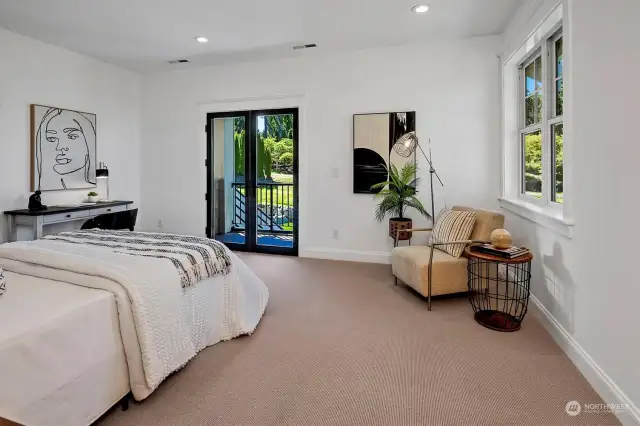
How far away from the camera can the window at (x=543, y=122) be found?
9.48 feet

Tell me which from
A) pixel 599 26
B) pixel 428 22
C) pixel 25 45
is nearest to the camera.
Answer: pixel 599 26

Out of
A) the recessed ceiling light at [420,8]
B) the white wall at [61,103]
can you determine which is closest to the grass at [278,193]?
the white wall at [61,103]

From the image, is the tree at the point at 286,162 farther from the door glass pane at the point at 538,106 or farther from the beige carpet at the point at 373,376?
the door glass pane at the point at 538,106

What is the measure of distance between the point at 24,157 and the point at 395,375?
184 inches

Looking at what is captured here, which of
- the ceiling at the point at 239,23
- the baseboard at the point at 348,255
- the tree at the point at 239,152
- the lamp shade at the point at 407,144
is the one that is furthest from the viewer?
the tree at the point at 239,152

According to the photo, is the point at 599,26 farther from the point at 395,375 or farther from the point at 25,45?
the point at 25,45

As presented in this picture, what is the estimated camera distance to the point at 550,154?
119 inches

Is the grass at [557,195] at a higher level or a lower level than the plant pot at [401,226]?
higher

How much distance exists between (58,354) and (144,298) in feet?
1.29

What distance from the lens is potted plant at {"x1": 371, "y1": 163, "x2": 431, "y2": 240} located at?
4.14m

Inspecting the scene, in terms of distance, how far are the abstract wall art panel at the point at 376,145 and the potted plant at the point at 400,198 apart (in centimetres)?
17

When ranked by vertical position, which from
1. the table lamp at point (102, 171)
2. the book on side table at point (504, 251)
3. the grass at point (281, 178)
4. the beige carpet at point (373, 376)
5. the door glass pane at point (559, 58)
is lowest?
the beige carpet at point (373, 376)

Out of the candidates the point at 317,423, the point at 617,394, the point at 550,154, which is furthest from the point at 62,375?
the point at 550,154

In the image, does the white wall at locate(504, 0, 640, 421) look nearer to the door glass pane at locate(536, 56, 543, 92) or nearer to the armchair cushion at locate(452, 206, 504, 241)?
the armchair cushion at locate(452, 206, 504, 241)
